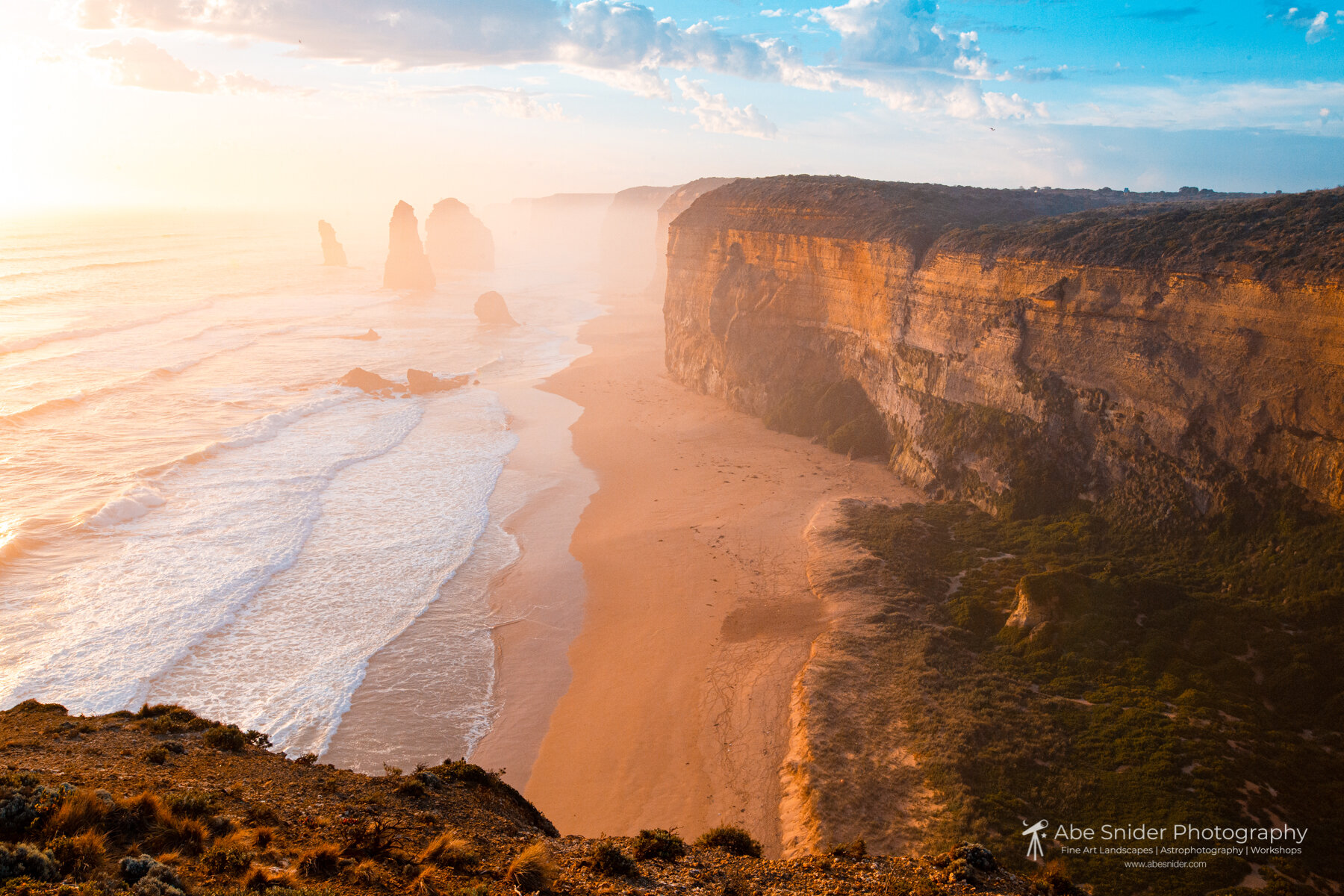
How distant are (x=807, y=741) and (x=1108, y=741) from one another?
18.5ft

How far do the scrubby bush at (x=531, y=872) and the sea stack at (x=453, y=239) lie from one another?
116 meters

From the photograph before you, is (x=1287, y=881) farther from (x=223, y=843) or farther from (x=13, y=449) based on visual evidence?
(x=13, y=449)

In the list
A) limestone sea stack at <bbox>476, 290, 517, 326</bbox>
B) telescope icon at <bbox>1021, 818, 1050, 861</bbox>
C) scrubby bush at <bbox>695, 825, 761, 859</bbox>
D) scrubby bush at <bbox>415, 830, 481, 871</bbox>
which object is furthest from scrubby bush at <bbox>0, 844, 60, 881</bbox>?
limestone sea stack at <bbox>476, 290, 517, 326</bbox>

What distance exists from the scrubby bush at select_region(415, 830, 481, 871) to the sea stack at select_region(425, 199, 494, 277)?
115 m

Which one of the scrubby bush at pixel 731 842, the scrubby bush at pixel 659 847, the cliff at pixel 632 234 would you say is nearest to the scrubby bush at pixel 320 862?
the scrubby bush at pixel 659 847

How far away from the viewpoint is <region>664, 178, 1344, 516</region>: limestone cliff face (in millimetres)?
17312

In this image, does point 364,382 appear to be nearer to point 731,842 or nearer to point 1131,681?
point 731,842

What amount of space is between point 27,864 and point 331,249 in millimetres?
115462

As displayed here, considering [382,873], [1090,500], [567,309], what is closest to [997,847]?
[382,873]

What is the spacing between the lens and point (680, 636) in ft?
60.5

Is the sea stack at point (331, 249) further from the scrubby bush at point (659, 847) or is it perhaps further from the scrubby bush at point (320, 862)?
the scrubby bush at point (659, 847)

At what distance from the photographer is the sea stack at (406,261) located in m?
87.4

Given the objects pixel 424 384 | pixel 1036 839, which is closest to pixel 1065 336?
pixel 1036 839

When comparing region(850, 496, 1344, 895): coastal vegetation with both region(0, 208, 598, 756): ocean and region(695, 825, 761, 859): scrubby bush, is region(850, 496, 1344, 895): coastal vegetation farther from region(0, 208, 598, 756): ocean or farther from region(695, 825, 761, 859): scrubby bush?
region(0, 208, 598, 756): ocean
